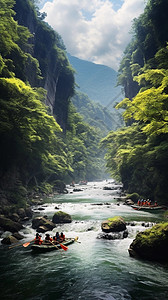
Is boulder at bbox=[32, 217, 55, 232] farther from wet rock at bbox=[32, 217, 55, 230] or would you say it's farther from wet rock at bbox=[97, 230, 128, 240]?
wet rock at bbox=[97, 230, 128, 240]

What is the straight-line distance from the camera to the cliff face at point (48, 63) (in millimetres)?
39219

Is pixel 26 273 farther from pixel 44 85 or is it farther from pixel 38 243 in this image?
pixel 44 85

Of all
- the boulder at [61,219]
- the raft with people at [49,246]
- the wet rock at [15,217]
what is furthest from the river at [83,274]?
the wet rock at [15,217]

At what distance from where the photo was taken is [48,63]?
4722 cm

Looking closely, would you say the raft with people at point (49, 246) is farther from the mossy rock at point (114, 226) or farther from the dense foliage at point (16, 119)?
the dense foliage at point (16, 119)

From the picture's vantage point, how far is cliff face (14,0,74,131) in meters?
39.2

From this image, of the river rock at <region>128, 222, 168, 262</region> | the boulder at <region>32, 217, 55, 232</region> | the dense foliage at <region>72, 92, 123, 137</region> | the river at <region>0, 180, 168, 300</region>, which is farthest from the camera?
the dense foliage at <region>72, 92, 123, 137</region>

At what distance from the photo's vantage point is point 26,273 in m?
8.41

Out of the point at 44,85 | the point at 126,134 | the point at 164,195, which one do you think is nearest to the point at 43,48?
the point at 44,85

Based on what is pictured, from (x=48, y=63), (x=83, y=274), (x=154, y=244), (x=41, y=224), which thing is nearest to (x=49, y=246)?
(x=83, y=274)

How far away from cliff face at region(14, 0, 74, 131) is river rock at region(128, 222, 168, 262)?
113 ft

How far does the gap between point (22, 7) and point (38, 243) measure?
4285cm

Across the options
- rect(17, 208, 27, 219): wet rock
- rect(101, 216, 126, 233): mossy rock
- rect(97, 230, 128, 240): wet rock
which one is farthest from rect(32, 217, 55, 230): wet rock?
rect(101, 216, 126, 233): mossy rock

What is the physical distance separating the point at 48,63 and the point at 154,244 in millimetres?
46563
